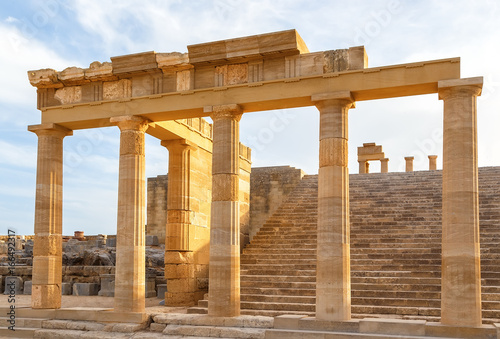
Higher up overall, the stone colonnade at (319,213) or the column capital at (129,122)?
the column capital at (129,122)

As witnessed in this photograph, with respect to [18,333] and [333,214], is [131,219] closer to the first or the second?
[18,333]

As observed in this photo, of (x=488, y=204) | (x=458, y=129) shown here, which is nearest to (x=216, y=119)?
(x=458, y=129)

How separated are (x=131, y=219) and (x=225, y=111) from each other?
384 cm

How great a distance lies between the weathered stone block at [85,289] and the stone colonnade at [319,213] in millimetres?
5635

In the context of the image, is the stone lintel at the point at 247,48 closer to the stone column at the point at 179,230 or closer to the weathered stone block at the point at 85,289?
the stone column at the point at 179,230

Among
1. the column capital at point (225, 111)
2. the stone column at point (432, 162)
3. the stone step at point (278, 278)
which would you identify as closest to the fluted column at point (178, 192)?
the stone step at point (278, 278)

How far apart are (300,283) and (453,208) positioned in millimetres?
5414

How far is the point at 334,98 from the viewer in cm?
1274

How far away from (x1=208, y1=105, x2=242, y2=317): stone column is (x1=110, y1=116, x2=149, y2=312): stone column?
2.24m

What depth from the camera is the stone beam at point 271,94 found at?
12281 millimetres

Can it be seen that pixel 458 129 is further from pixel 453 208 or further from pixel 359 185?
pixel 359 185

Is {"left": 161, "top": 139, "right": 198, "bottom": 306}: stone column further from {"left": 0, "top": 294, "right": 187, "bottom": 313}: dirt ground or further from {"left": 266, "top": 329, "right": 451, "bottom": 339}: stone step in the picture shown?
{"left": 266, "top": 329, "right": 451, "bottom": 339}: stone step

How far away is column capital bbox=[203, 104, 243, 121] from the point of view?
1378 centimetres

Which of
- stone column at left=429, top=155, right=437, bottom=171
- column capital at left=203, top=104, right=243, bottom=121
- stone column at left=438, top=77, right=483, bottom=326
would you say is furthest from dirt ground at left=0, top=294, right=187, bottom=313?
stone column at left=429, top=155, right=437, bottom=171
